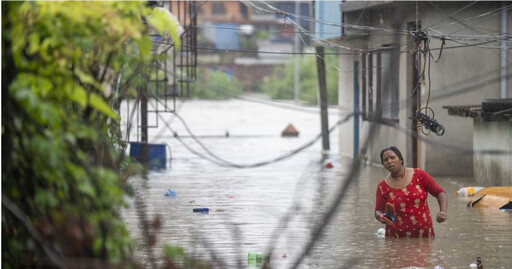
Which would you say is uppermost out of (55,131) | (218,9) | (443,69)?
(218,9)

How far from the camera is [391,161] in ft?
34.6

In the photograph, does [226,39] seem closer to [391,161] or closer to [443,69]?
[443,69]

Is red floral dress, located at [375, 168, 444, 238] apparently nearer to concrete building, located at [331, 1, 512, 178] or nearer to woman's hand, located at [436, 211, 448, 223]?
woman's hand, located at [436, 211, 448, 223]

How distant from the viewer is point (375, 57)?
72.6ft

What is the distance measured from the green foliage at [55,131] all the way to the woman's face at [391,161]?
5.29 metres

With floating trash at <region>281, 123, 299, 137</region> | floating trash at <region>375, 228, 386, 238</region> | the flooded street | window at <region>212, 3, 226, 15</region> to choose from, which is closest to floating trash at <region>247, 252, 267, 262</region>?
the flooded street

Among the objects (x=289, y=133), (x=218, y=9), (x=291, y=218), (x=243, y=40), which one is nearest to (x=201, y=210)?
(x=291, y=218)

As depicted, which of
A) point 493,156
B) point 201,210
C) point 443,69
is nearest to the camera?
point 201,210

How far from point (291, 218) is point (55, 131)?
19.5 ft

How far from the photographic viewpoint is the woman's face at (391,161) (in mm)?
10547

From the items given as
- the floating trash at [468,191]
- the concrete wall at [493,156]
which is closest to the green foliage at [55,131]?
the floating trash at [468,191]

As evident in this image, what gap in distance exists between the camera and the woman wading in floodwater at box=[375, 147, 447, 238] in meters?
10.6

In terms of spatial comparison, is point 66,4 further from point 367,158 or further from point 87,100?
point 367,158

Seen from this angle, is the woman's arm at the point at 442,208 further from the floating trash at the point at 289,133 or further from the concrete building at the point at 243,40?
the concrete building at the point at 243,40
